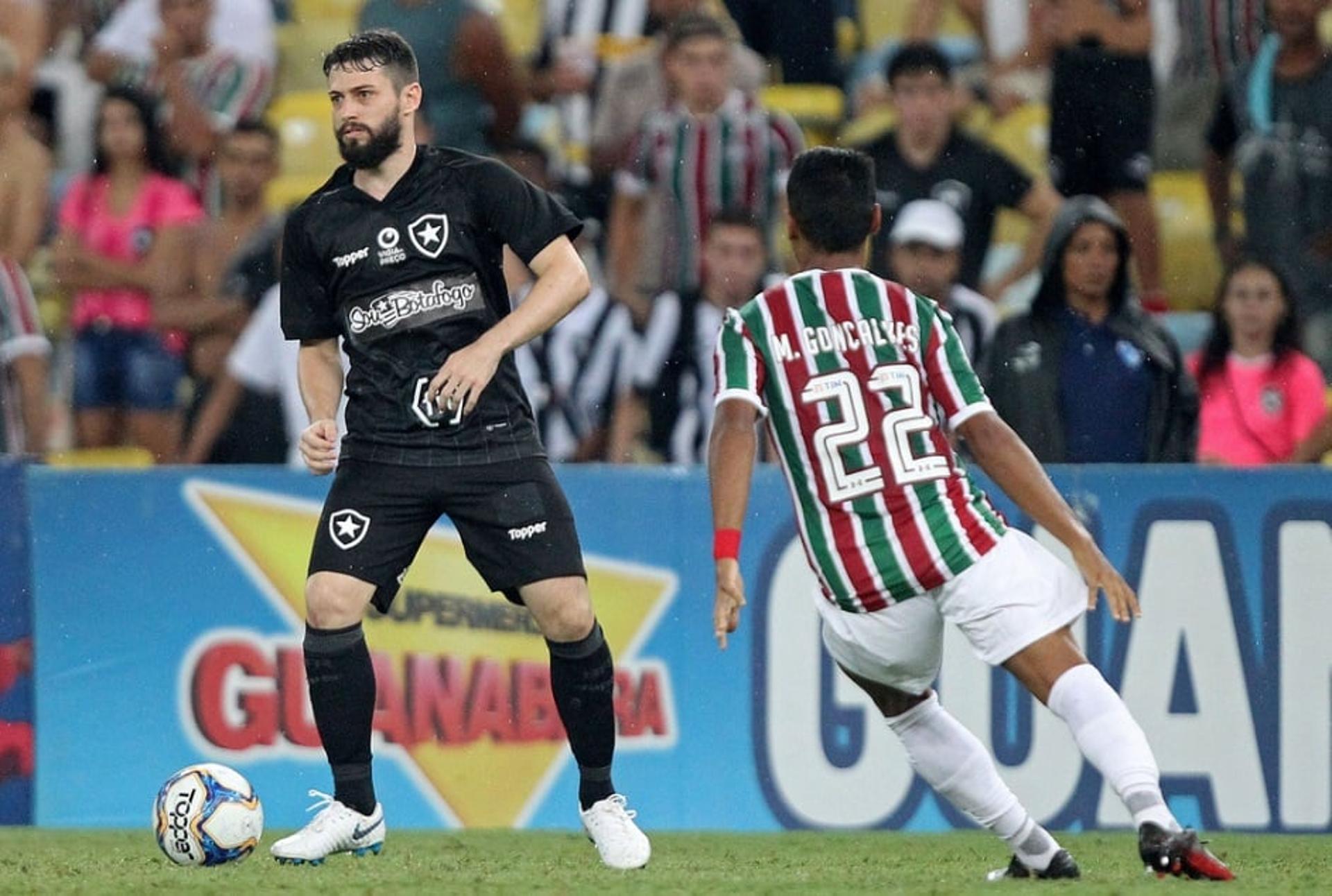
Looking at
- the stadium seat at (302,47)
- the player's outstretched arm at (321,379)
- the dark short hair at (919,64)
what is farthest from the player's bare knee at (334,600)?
the stadium seat at (302,47)

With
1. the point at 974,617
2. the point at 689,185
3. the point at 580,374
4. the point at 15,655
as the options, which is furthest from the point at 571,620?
the point at 689,185

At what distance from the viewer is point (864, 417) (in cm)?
468

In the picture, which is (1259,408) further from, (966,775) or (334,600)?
(334,600)

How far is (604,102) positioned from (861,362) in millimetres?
4719

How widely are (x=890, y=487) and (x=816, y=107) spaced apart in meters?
4.98

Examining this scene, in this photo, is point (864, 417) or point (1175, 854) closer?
point (1175, 854)

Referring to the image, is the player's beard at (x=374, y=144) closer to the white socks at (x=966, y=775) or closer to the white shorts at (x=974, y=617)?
the white shorts at (x=974, y=617)

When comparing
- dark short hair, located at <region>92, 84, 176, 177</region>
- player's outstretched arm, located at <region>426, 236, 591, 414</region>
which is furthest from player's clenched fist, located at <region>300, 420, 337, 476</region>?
dark short hair, located at <region>92, 84, 176, 177</region>

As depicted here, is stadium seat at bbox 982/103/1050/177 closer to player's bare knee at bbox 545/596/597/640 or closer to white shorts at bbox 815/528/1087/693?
player's bare knee at bbox 545/596/597/640

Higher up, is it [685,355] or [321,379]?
[321,379]

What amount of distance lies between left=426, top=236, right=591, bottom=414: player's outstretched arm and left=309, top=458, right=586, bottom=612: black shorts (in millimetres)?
191

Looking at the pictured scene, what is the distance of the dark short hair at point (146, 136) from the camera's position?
909 cm

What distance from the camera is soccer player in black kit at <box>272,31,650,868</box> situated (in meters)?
5.20

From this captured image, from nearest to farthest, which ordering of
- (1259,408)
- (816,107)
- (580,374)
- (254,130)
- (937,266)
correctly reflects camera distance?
(1259,408) → (937,266) → (580,374) → (254,130) → (816,107)
